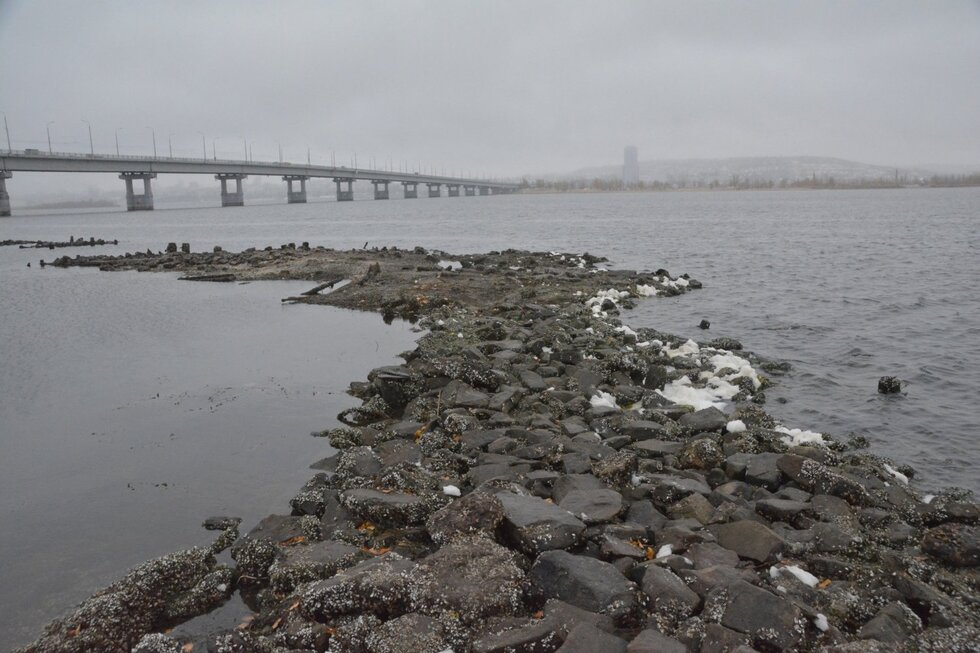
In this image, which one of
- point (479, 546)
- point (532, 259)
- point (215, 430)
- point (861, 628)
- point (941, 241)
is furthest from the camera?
point (941, 241)

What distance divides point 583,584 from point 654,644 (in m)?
0.78

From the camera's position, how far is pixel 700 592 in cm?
467

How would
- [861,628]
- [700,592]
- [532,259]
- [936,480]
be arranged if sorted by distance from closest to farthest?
[861,628] → [700,592] → [936,480] → [532,259]

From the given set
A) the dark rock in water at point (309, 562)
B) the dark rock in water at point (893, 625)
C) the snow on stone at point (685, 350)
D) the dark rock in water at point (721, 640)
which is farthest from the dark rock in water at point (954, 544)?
the snow on stone at point (685, 350)

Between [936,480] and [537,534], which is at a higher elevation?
[537,534]

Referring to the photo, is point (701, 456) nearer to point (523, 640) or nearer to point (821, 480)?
point (821, 480)

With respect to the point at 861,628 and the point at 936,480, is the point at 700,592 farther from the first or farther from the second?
the point at 936,480

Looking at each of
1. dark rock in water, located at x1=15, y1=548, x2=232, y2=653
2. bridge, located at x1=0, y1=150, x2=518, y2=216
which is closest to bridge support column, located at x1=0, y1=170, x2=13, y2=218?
bridge, located at x1=0, y1=150, x2=518, y2=216

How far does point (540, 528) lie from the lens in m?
5.38

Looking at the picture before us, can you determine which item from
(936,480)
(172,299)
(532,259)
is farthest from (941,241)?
(172,299)

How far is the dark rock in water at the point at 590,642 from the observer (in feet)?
13.1

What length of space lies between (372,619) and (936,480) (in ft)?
24.1

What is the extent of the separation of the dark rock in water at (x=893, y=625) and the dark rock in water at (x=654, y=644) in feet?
4.44

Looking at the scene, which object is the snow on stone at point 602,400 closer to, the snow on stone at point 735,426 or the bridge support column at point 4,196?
the snow on stone at point 735,426
